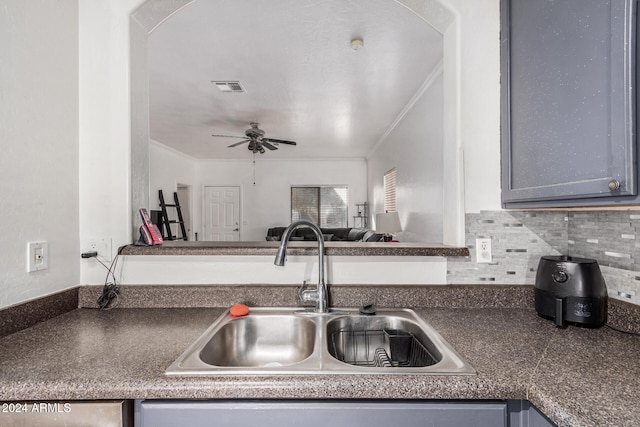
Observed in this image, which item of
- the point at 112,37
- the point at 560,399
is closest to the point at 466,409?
the point at 560,399

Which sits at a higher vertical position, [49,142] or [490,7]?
[490,7]

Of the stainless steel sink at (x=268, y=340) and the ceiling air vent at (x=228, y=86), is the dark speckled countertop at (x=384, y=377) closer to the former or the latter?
the stainless steel sink at (x=268, y=340)

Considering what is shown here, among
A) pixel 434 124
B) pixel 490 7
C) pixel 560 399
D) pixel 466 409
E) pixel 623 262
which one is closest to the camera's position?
pixel 560 399

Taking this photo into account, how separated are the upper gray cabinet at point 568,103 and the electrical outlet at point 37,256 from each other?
5.83 ft

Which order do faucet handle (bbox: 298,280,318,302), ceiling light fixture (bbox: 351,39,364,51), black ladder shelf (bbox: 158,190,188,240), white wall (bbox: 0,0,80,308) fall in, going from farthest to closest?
black ladder shelf (bbox: 158,190,188,240) → ceiling light fixture (bbox: 351,39,364,51) → faucet handle (bbox: 298,280,318,302) → white wall (bbox: 0,0,80,308)

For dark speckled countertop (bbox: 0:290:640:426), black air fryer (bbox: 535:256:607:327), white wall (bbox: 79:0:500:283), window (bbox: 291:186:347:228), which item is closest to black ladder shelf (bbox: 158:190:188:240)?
window (bbox: 291:186:347:228)

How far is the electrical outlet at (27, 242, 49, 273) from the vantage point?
3.66 feet

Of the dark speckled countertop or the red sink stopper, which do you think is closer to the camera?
the dark speckled countertop

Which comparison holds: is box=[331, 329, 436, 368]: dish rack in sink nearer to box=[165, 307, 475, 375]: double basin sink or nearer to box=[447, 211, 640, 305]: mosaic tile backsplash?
box=[165, 307, 475, 375]: double basin sink

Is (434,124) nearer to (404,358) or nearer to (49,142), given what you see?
(404,358)

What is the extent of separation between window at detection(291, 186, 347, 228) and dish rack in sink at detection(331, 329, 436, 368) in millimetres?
6225

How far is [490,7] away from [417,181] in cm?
222

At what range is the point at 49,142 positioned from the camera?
1204mm

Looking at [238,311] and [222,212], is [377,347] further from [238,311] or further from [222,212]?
[222,212]
